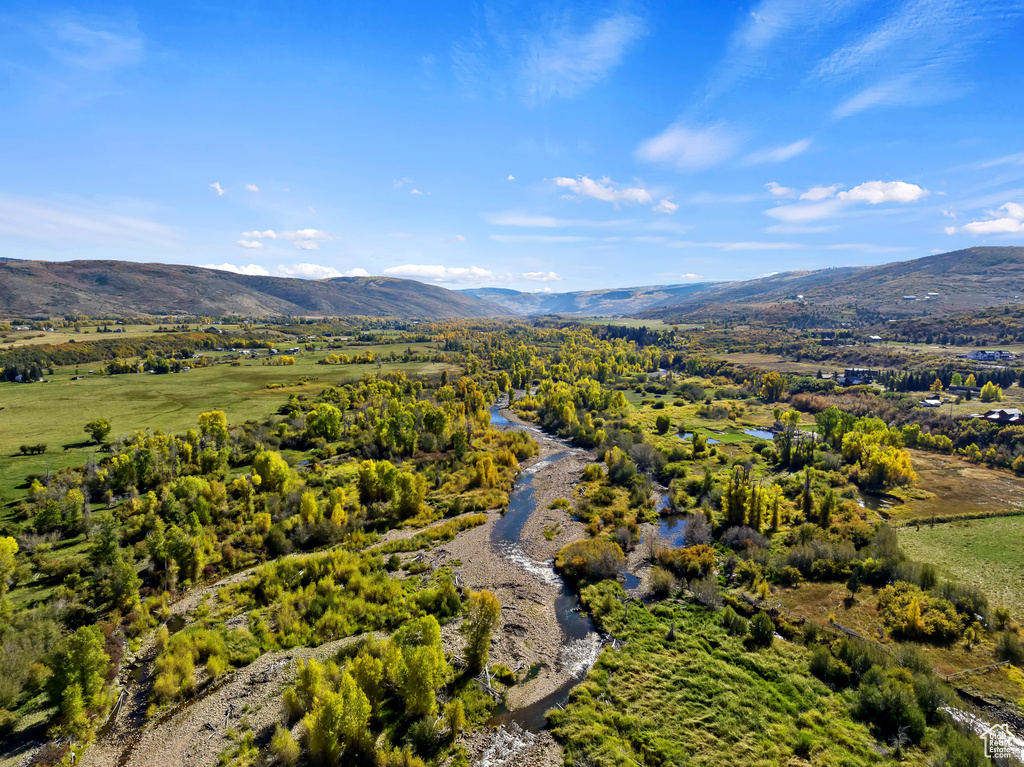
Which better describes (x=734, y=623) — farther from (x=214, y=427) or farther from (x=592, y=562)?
(x=214, y=427)

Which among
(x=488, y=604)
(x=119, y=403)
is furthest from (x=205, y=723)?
(x=119, y=403)

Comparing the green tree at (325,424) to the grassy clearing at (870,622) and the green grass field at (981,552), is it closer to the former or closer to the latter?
the grassy clearing at (870,622)

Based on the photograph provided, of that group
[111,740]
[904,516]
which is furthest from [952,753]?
[111,740]

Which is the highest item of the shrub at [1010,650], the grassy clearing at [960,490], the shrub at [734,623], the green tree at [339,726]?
the green tree at [339,726]

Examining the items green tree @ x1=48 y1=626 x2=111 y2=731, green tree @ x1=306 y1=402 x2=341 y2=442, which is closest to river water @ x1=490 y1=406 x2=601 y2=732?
green tree @ x1=48 y1=626 x2=111 y2=731

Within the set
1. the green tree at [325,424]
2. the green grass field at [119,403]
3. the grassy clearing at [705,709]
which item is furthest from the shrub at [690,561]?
the green grass field at [119,403]

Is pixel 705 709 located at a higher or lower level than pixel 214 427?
lower

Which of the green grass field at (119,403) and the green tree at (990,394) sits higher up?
the green grass field at (119,403)
